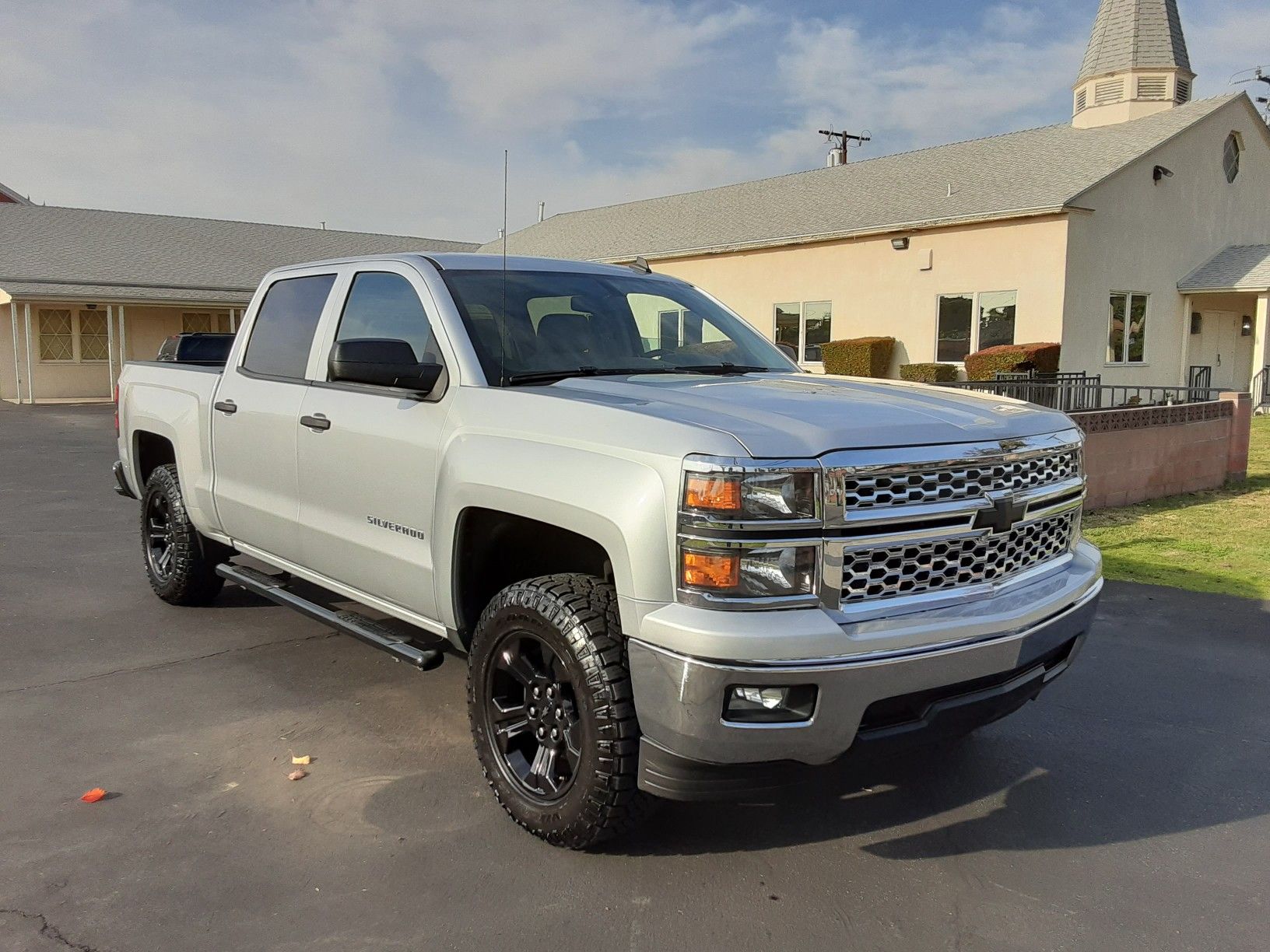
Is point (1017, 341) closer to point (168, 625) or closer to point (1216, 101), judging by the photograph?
point (1216, 101)

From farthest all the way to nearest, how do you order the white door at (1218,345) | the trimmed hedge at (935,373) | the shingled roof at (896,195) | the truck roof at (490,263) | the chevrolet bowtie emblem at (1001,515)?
1. the white door at (1218,345)
2. the shingled roof at (896,195)
3. the trimmed hedge at (935,373)
4. the truck roof at (490,263)
5. the chevrolet bowtie emblem at (1001,515)

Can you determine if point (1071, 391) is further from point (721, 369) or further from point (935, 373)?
point (721, 369)

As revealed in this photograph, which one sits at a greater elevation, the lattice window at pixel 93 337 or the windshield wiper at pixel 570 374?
the lattice window at pixel 93 337

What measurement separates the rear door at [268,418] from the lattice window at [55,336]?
2740 cm

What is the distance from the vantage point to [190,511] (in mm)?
5898

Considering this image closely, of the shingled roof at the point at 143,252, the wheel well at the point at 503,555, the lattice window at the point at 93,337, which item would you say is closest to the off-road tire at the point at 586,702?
the wheel well at the point at 503,555

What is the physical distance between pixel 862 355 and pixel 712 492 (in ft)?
67.1

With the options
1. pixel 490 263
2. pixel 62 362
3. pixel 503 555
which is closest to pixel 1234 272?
pixel 490 263

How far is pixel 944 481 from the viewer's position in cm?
319

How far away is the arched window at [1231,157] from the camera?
929 inches

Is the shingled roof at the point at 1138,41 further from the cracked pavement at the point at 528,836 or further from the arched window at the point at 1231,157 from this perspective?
the cracked pavement at the point at 528,836

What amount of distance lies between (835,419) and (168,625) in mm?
4559

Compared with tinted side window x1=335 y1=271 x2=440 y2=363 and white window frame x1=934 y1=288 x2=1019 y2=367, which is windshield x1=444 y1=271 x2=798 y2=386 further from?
white window frame x1=934 y1=288 x2=1019 y2=367

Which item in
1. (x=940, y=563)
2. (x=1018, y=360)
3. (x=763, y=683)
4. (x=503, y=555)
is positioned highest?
(x=1018, y=360)
